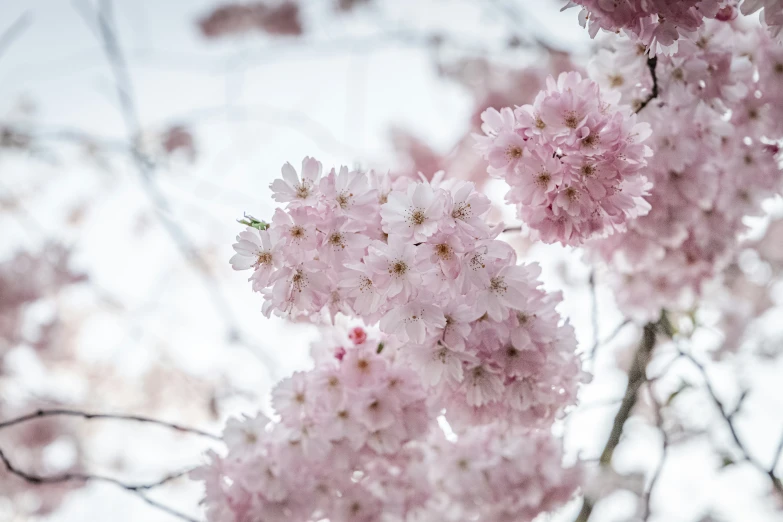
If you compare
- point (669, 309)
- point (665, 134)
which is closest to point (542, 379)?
point (665, 134)

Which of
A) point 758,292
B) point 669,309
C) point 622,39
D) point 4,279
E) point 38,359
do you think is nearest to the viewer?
point 622,39

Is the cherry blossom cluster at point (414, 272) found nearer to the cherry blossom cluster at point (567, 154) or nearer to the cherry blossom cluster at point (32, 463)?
the cherry blossom cluster at point (567, 154)

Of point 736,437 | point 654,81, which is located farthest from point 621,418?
point 654,81

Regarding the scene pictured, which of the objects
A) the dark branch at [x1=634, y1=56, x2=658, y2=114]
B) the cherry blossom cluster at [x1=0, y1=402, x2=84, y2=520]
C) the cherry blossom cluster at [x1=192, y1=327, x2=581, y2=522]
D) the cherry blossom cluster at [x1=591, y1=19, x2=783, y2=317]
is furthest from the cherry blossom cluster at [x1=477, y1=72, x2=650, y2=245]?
the cherry blossom cluster at [x1=0, y1=402, x2=84, y2=520]

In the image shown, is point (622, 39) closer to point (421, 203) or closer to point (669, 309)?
point (421, 203)

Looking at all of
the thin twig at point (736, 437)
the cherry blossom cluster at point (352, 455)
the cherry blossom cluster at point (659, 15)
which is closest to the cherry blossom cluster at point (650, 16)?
the cherry blossom cluster at point (659, 15)

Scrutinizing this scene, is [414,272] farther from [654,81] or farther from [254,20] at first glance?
[254,20]

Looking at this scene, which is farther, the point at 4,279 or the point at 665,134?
the point at 4,279
